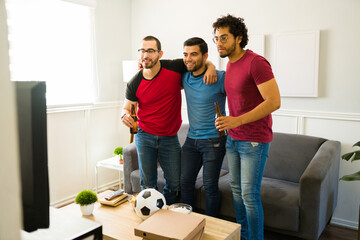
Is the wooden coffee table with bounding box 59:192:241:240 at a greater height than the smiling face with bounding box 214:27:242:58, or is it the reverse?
the smiling face with bounding box 214:27:242:58

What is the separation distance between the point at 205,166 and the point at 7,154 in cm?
199

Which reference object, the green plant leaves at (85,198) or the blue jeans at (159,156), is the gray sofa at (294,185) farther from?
the green plant leaves at (85,198)

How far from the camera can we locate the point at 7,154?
277mm

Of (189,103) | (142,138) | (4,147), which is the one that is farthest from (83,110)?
(4,147)

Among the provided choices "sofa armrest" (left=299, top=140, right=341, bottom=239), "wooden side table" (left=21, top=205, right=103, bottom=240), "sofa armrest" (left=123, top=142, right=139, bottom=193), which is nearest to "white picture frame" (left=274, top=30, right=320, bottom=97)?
"sofa armrest" (left=299, top=140, right=341, bottom=239)

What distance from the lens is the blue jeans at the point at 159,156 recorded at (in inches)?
91.6

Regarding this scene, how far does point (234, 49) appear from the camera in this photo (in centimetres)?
198

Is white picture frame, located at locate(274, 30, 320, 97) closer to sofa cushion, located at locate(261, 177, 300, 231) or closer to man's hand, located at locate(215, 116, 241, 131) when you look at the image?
sofa cushion, located at locate(261, 177, 300, 231)

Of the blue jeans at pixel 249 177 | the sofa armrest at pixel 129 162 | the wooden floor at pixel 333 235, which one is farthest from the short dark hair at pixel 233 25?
the wooden floor at pixel 333 235

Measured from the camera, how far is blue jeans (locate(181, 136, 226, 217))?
216cm

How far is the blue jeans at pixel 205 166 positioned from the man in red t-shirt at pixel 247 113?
5.0 inches

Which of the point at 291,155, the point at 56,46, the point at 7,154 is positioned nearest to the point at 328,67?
the point at 291,155

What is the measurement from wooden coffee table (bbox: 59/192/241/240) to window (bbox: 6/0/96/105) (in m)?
1.53

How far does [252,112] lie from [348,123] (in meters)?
1.39
